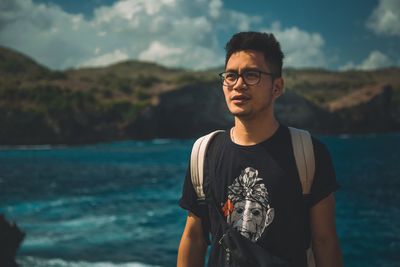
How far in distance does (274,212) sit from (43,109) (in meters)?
104

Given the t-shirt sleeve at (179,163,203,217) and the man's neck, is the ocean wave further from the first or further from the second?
the man's neck

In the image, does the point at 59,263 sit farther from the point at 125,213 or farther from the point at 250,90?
the point at 250,90

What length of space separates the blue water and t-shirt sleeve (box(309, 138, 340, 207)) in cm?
1429

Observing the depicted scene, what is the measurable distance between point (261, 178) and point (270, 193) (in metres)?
0.10

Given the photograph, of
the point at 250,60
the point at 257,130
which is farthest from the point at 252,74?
the point at 257,130

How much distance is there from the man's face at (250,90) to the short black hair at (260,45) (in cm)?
3

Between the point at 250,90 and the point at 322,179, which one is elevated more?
the point at 250,90

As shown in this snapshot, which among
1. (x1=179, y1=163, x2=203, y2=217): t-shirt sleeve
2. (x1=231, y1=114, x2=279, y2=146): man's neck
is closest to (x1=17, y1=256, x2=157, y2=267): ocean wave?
(x1=179, y1=163, x2=203, y2=217): t-shirt sleeve

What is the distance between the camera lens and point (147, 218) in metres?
25.0

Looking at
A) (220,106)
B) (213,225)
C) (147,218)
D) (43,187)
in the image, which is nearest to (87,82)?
(220,106)

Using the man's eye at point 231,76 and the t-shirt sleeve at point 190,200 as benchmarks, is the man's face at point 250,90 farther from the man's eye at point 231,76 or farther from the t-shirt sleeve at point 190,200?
the t-shirt sleeve at point 190,200

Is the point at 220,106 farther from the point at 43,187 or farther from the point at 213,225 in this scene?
the point at 213,225

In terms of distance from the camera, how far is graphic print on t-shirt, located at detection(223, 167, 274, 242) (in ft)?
7.57

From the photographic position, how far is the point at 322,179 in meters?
2.26
